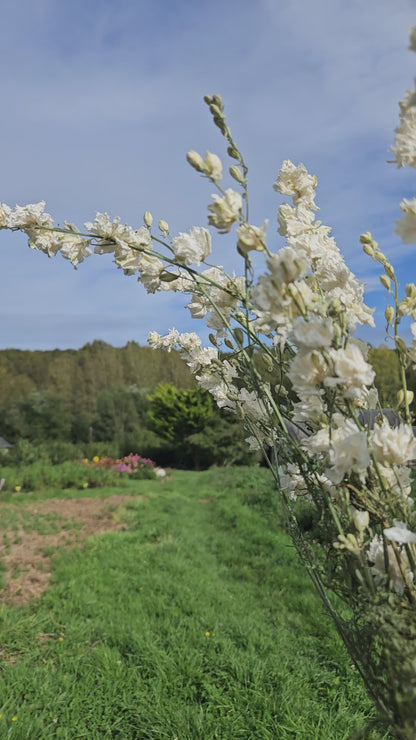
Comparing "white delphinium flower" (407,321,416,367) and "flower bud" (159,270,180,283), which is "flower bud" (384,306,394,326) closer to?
"white delphinium flower" (407,321,416,367)

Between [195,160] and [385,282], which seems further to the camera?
[385,282]

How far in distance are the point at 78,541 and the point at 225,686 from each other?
329cm

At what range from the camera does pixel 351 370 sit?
71 centimetres

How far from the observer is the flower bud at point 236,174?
835 millimetres

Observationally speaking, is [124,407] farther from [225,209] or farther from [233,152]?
[225,209]

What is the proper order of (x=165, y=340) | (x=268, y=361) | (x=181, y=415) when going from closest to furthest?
(x=268, y=361), (x=165, y=340), (x=181, y=415)

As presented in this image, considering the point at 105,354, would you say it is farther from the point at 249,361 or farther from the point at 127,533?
the point at 249,361

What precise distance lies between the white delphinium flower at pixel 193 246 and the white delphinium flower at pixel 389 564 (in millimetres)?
535

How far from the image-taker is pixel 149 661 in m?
3.00

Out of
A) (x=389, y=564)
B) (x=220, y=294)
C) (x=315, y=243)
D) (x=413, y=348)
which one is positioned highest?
(x=315, y=243)

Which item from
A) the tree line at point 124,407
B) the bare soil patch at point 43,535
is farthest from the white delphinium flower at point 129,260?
the tree line at point 124,407

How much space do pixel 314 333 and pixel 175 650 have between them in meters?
2.98

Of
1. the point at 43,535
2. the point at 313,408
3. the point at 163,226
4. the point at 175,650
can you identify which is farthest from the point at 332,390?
the point at 43,535

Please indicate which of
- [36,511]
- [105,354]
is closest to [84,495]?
[36,511]
